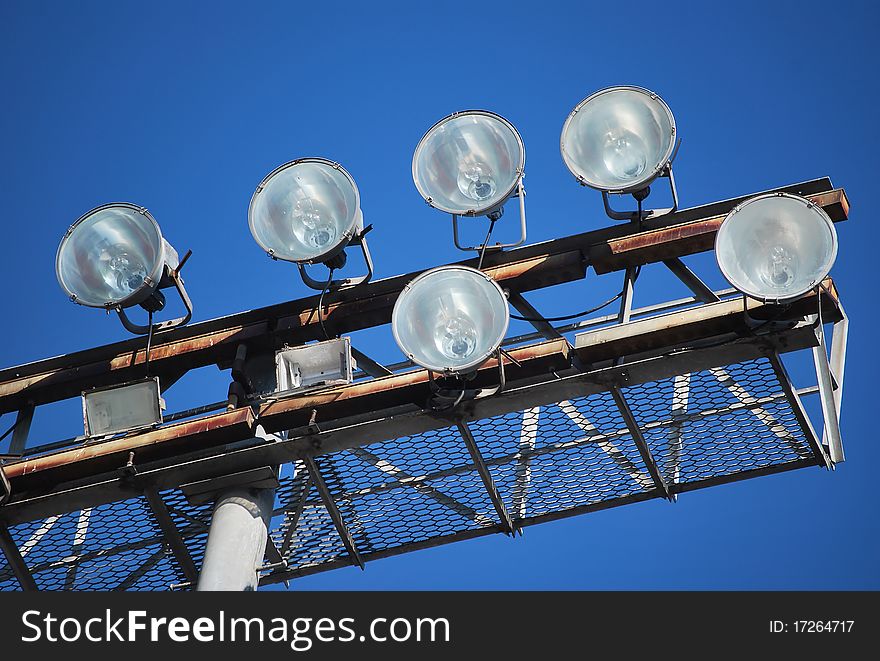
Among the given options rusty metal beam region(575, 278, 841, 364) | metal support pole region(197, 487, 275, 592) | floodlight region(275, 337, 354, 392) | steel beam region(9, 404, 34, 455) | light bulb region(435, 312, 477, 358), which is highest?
steel beam region(9, 404, 34, 455)

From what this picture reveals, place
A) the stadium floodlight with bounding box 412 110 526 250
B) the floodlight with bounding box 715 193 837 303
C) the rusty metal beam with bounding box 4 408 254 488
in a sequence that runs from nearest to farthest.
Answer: the floodlight with bounding box 715 193 837 303 → the rusty metal beam with bounding box 4 408 254 488 → the stadium floodlight with bounding box 412 110 526 250

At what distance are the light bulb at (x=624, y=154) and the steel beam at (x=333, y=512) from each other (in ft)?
9.00

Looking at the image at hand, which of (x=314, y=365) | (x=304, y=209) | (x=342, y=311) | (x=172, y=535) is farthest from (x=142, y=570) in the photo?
(x=304, y=209)

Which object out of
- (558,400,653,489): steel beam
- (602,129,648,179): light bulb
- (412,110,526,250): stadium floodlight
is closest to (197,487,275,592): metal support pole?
(558,400,653,489): steel beam

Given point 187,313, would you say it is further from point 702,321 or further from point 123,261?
point 702,321

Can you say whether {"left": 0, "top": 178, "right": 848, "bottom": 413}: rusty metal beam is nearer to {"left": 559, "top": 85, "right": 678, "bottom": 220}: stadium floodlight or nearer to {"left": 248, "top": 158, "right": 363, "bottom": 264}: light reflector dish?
{"left": 559, "top": 85, "right": 678, "bottom": 220}: stadium floodlight

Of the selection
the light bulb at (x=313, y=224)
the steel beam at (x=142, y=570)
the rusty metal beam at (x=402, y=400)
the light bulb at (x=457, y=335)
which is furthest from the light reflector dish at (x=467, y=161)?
the steel beam at (x=142, y=570)

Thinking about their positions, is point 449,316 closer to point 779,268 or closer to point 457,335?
point 457,335

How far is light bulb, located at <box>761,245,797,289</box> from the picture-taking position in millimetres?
9203

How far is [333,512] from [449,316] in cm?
153

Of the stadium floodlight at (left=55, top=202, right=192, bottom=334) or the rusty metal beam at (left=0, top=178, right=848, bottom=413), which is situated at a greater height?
the stadium floodlight at (left=55, top=202, right=192, bottom=334)

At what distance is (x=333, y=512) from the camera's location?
10.1m

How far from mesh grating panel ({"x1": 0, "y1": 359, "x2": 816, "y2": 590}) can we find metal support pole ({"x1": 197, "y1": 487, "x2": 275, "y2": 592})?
408mm
